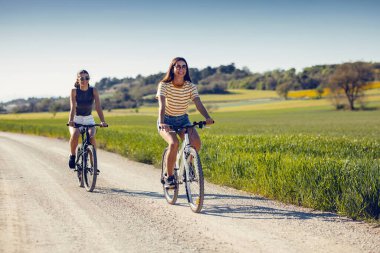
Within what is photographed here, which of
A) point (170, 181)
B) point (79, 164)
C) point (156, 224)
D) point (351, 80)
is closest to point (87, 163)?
point (79, 164)

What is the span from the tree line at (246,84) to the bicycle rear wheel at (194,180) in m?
78.3

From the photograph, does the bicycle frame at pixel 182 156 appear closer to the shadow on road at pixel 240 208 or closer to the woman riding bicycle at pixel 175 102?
the woman riding bicycle at pixel 175 102

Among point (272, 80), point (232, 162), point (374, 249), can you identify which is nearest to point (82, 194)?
point (232, 162)

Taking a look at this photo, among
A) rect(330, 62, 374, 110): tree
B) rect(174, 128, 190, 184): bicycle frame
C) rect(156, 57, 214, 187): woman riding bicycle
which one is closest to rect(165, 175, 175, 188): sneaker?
rect(156, 57, 214, 187): woman riding bicycle

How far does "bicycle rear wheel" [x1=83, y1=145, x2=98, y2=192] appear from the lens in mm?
8594

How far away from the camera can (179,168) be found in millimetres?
7293

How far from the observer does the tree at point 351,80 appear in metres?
79.4

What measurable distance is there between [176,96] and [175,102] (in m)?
0.10

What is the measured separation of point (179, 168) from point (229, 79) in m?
157

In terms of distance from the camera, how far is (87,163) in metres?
9.03

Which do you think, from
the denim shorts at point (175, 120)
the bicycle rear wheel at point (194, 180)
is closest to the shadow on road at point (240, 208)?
the bicycle rear wheel at point (194, 180)

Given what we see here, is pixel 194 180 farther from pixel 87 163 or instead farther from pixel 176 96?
pixel 87 163

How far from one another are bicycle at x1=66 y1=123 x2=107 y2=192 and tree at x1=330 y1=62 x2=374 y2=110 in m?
76.7

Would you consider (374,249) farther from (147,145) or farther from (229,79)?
(229,79)
